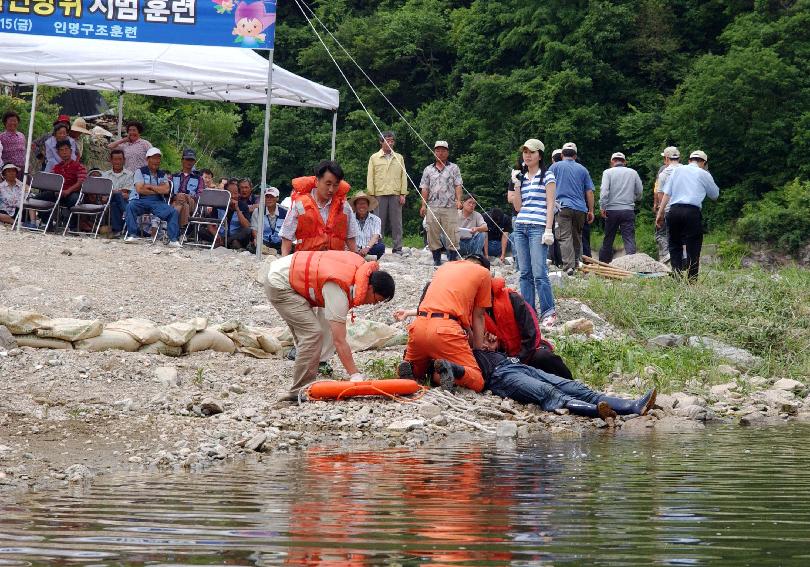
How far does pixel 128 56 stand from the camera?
17.8 m

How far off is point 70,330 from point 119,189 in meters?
7.86

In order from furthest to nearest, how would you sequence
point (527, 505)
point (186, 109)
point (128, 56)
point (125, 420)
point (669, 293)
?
1. point (186, 109)
2. point (128, 56)
3. point (669, 293)
4. point (125, 420)
5. point (527, 505)

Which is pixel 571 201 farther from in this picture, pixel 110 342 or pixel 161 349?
pixel 110 342

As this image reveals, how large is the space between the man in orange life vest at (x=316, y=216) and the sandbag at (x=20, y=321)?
2050 millimetres

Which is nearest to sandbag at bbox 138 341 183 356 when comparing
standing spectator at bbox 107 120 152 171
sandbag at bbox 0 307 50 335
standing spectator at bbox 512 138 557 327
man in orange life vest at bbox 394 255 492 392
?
sandbag at bbox 0 307 50 335

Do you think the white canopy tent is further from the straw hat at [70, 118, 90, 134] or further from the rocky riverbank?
the rocky riverbank

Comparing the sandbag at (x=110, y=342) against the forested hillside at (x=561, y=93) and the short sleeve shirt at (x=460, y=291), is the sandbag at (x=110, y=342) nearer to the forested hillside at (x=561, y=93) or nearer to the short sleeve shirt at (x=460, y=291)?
the short sleeve shirt at (x=460, y=291)

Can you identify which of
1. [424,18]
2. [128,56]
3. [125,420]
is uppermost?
[424,18]

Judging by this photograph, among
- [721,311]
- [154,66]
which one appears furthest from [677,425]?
[154,66]

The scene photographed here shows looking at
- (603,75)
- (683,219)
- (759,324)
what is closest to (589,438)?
(759,324)

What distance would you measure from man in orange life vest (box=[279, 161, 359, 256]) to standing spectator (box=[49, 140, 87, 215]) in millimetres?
8153

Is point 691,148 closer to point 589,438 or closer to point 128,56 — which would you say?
point 128,56

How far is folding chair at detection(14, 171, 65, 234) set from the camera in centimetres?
1770

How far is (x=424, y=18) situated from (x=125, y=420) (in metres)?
31.5
